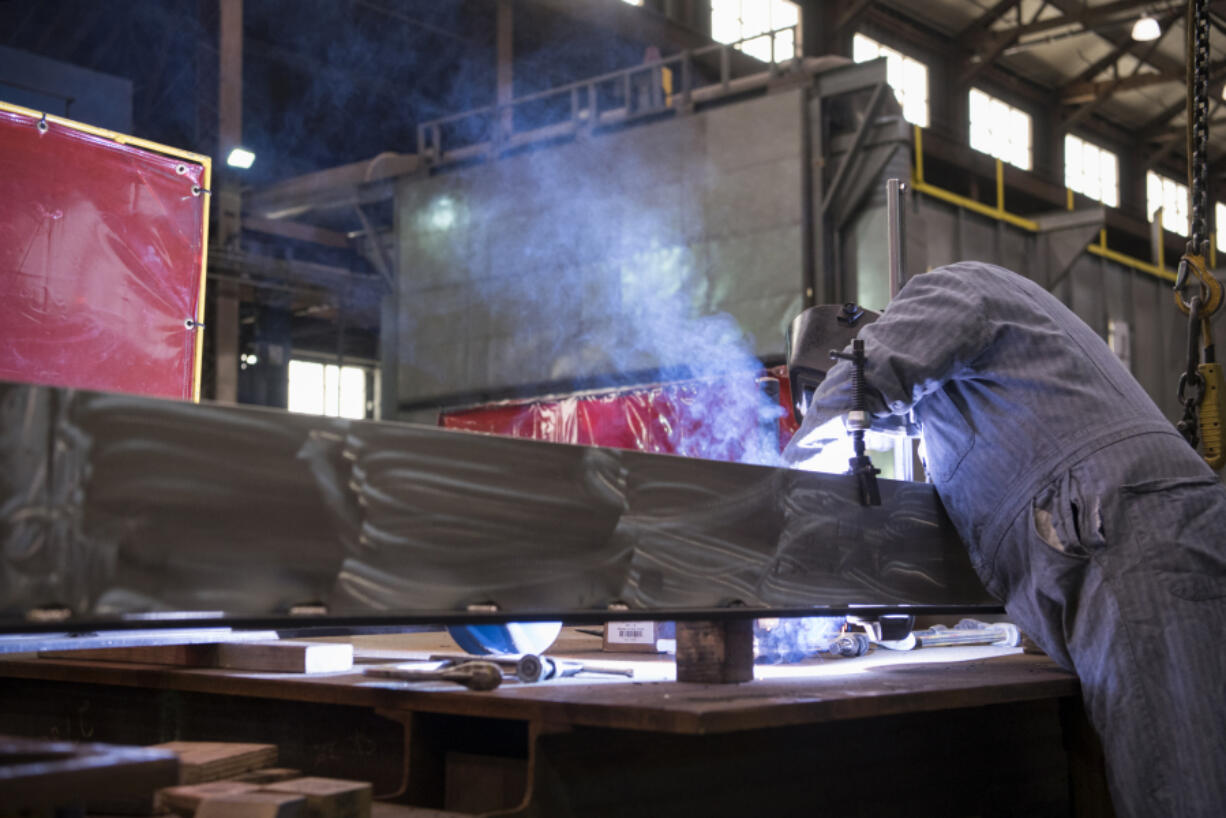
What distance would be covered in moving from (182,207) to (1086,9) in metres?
14.7

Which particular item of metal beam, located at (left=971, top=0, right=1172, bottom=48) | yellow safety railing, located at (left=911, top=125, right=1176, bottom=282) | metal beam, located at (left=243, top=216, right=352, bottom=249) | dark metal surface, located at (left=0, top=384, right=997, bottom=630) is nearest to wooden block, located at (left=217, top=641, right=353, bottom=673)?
dark metal surface, located at (left=0, top=384, right=997, bottom=630)

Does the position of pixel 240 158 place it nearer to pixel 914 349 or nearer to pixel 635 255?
pixel 635 255

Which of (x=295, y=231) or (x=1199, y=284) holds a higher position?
(x=295, y=231)

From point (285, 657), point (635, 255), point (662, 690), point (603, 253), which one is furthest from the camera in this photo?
point (603, 253)

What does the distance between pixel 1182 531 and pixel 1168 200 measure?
19847 millimetres

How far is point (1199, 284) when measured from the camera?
3035mm

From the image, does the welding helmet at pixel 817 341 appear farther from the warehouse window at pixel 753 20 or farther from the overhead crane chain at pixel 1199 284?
the warehouse window at pixel 753 20

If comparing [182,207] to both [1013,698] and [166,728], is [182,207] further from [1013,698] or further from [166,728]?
[1013,698]

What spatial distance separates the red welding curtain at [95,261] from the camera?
103 inches

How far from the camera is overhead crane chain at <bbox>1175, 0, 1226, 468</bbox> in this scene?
116 inches

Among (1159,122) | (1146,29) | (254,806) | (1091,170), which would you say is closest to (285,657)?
(254,806)

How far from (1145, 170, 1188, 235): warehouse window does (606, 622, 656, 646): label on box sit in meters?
18.3

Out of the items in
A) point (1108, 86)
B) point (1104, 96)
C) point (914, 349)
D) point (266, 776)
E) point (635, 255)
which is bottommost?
point (266, 776)

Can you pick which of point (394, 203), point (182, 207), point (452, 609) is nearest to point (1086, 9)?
point (394, 203)
